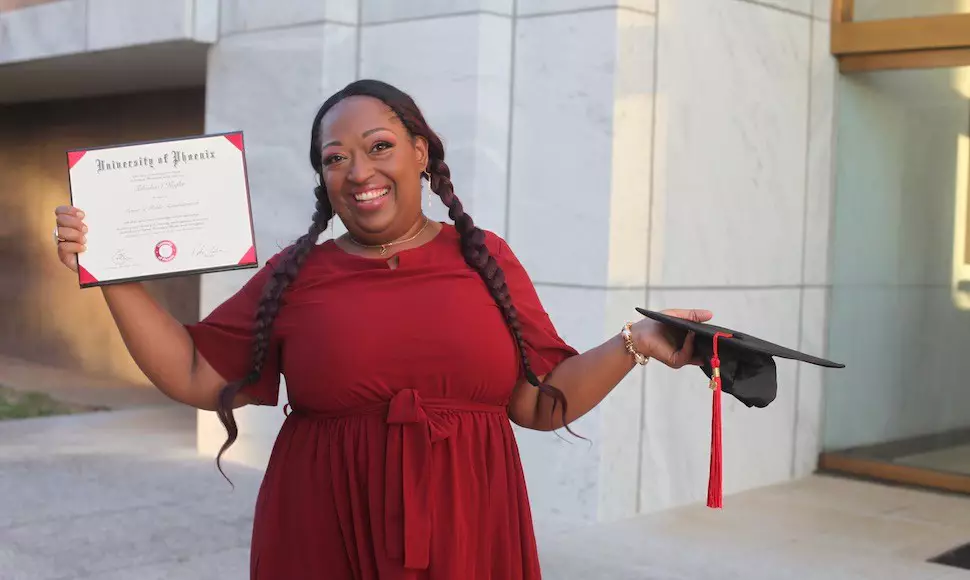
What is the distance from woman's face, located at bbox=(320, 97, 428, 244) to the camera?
8.86ft

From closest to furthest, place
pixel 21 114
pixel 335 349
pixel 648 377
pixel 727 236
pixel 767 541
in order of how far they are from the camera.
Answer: pixel 335 349, pixel 767 541, pixel 648 377, pixel 727 236, pixel 21 114

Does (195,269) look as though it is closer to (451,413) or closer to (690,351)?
(451,413)

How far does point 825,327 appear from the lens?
26.2 feet

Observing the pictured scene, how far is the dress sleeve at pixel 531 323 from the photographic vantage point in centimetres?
284

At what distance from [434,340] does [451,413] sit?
16 cm

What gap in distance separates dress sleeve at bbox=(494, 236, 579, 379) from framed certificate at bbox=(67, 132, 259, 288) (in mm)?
567

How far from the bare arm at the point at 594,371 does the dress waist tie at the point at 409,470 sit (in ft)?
1.06

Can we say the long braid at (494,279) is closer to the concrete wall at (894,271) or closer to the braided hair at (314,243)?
the braided hair at (314,243)

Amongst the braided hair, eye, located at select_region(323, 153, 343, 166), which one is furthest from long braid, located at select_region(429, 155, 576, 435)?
eye, located at select_region(323, 153, 343, 166)

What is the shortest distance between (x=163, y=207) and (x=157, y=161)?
0.10 metres

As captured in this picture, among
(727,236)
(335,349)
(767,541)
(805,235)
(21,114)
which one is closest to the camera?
(335,349)

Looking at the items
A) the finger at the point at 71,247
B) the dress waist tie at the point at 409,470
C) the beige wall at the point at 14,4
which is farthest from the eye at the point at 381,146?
the beige wall at the point at 14,4

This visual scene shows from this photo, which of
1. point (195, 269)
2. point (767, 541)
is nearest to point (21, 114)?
point (767, 541)
